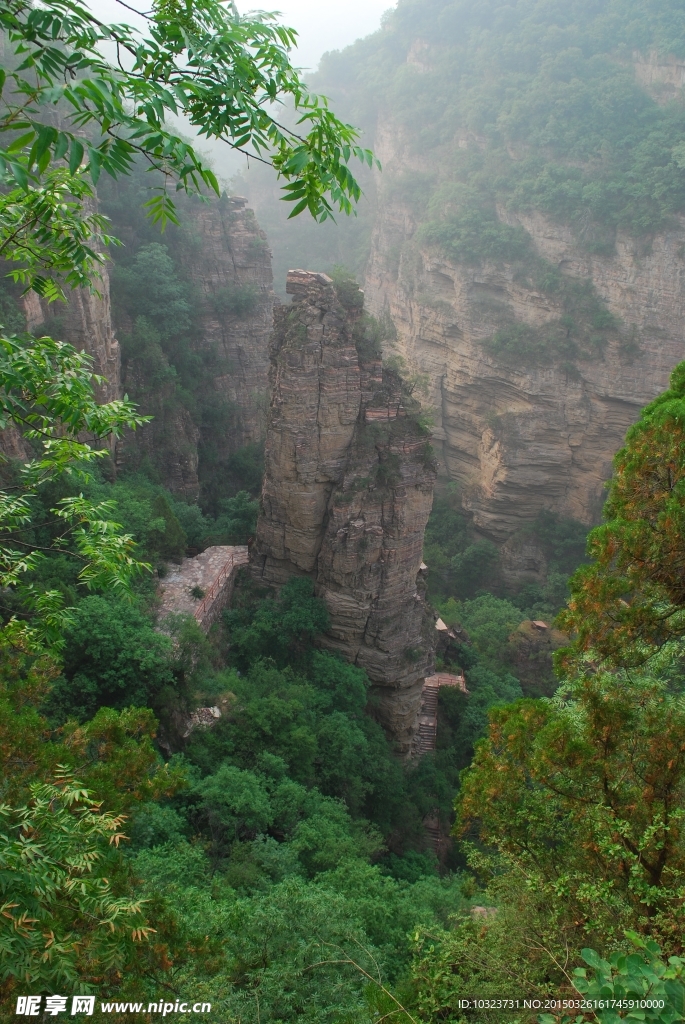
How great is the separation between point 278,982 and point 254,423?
21265 millimetres

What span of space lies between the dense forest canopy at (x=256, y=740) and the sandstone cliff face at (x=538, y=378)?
7.30m

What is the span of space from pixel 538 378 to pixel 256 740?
840 inches

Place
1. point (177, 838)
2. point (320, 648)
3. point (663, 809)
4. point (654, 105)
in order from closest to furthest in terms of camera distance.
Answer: point (663, 809) → point (177, 838) → point (320, 648) → point (654, 105)

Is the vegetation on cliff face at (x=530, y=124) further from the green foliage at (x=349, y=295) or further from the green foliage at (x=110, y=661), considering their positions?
the green foliage at (x=110, y=661)

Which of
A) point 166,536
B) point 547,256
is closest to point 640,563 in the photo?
point 166,536

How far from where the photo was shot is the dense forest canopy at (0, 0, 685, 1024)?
334 cm

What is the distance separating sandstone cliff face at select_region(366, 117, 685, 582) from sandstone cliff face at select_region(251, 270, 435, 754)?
1368 cm

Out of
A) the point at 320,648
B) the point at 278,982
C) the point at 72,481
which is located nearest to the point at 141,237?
the point at 72,481

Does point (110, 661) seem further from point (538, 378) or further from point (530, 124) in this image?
point (530, 124)

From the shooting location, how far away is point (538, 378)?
28.8 meters

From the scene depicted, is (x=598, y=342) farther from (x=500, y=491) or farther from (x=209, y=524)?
(x=209, y=524)

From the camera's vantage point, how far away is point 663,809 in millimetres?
4520

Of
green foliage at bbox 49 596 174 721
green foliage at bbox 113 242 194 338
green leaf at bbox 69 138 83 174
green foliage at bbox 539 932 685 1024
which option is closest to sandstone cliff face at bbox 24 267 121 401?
green foliage at bbox 113 242 194 338

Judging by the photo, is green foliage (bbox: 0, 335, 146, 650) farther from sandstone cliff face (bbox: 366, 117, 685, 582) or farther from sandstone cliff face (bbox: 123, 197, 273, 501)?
sandstone cliff face (bbox: 366, 117, 685, 582)
